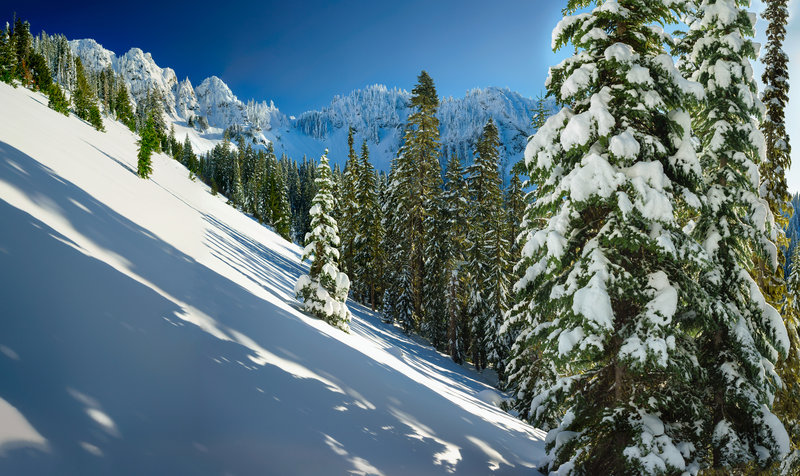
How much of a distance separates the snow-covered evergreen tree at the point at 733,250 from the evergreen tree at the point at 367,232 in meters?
28.2

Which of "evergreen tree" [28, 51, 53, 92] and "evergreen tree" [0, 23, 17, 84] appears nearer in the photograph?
"evergreen tree" [0, 23, 17, 84]

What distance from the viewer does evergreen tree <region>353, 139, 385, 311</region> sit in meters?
35.3

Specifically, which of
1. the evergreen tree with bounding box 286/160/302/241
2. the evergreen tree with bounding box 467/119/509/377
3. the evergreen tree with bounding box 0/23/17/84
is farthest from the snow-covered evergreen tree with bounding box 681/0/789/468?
the evergreen tree with bounding box 286/160/302/241

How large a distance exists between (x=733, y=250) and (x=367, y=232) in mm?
29729

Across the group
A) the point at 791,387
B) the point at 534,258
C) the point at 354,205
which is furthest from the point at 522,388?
the point at 354,205

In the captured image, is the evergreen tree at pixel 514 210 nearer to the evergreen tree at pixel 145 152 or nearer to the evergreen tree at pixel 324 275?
the evergreen tree at pixel 324 275

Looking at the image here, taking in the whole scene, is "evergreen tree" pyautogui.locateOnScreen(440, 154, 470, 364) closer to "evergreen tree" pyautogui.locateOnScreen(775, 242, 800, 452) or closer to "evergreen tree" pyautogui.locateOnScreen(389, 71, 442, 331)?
"evergreen tree" pyautogui.locateOnScreen(389, 71, 442, 331)

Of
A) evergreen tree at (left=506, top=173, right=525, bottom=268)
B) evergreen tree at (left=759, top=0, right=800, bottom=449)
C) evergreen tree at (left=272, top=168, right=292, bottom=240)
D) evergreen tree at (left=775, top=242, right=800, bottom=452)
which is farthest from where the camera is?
evergreen tree at (left=272, top=168, right=292, bottom=240)

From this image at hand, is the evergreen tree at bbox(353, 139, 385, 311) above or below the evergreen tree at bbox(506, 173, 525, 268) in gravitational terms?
below

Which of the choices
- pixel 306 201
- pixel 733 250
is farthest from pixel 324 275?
pixel 306 201

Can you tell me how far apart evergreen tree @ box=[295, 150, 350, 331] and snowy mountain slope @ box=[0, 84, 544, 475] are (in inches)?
117

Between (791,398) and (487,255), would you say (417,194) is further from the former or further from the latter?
(791,398)

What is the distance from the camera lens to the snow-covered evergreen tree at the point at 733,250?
719 cm

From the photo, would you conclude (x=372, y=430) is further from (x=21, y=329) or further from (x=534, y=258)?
(x=21, y=329)
